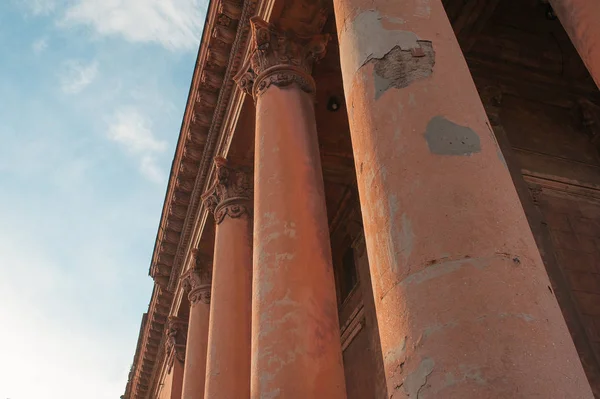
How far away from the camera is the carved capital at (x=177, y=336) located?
1781 cm

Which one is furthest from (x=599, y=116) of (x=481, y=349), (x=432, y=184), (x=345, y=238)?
(x=481, y=349)

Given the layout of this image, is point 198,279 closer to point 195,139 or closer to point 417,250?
point 195,139

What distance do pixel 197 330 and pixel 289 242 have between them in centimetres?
753

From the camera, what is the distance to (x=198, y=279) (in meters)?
14.5

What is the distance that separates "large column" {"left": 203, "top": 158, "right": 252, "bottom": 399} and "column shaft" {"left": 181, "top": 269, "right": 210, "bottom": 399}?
283 centimetres

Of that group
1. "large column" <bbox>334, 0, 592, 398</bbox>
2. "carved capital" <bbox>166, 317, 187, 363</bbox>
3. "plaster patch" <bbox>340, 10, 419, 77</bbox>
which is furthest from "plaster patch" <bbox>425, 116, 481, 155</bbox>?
"carved capital" <bbox>166, 317, 187, 363</bbox>

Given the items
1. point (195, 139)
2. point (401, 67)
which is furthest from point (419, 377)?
point (195, 139)

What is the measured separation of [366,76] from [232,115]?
302 inches

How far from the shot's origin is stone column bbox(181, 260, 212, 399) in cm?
1350

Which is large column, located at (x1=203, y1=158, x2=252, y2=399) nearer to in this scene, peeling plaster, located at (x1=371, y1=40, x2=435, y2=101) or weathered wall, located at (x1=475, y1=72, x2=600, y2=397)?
weathered wall, located at (x1=475, y1=72, x2=600, y2=397)

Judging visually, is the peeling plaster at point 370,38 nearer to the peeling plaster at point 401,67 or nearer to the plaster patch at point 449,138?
the peeling plaster at point 401,67

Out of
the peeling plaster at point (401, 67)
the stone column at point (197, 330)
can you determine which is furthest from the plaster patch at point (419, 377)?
the stone column at point (197, 330)

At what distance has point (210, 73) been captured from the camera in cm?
1224

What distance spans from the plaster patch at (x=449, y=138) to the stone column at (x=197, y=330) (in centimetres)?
1099
